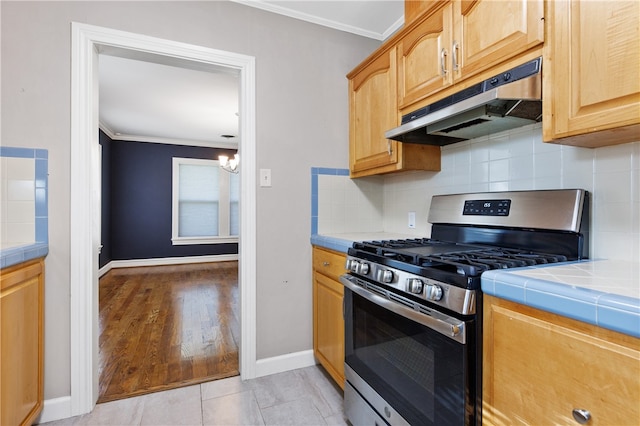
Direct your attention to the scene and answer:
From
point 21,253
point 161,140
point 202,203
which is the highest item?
point 161,140


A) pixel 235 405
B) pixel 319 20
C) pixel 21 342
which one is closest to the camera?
pixel 21 342

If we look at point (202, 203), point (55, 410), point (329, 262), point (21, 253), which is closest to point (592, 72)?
point (329, 262)

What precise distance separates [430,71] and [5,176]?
7.06 feet

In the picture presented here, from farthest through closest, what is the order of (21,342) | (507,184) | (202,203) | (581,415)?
(202,203) < (507,184) < (21,342) < (581,415)

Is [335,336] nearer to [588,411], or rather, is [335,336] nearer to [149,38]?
[588,411]

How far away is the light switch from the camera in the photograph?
6.75ft

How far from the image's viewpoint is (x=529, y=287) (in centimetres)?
78

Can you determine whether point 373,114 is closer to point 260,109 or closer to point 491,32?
point 260,109

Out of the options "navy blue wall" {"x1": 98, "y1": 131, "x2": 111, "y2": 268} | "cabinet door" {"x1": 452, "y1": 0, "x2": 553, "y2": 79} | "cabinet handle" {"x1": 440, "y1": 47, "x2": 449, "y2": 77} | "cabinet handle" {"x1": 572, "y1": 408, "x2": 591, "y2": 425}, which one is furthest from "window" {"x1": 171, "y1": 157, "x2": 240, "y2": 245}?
"cabinet handle" {"x1": 572, "y1": 408, "x2": 591, "y2": 425}

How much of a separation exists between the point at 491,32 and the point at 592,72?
428 millimetres

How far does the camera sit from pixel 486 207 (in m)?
1.53

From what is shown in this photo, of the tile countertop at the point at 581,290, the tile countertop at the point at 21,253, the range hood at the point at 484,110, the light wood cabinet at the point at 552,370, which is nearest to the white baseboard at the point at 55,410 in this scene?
the tile countertop at the point at 21,253

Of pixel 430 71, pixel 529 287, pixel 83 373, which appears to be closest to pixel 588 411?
pixel 529 287

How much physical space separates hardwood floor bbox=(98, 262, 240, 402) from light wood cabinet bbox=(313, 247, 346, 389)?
0.63 m
